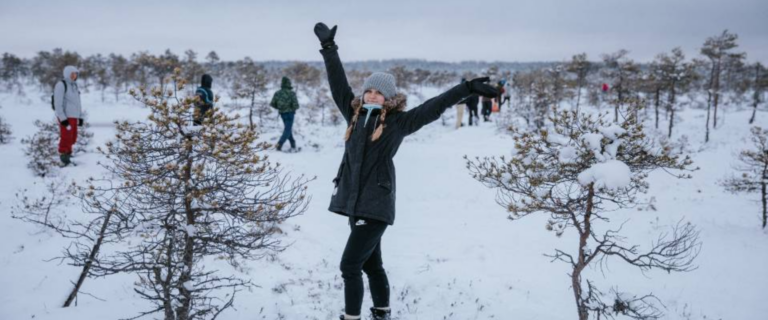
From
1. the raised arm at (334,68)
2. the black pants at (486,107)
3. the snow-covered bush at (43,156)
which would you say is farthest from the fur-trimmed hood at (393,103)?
the black pants at (486,107)

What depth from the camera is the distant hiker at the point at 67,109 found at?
736 centimetres

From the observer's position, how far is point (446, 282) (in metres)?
4.92

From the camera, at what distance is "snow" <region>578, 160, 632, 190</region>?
2693 millimetres

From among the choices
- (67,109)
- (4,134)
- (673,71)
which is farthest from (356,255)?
(673,71)

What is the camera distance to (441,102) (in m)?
2.59

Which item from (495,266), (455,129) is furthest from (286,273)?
(455,129)

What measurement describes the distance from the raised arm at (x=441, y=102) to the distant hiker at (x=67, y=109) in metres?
7.57

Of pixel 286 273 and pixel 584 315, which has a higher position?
pixel 584 315

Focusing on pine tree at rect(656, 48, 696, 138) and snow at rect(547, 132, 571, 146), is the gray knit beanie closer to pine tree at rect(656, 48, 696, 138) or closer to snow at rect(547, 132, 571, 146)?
snow at rect(547, 132, 571, 146)

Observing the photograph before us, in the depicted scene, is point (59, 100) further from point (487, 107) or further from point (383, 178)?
point (487, 107)

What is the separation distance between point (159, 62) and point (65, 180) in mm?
22362

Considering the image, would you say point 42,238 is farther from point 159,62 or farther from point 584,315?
point 159,62

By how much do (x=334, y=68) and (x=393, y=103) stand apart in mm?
589

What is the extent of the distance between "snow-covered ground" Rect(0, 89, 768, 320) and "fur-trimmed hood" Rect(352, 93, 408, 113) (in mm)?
2154
